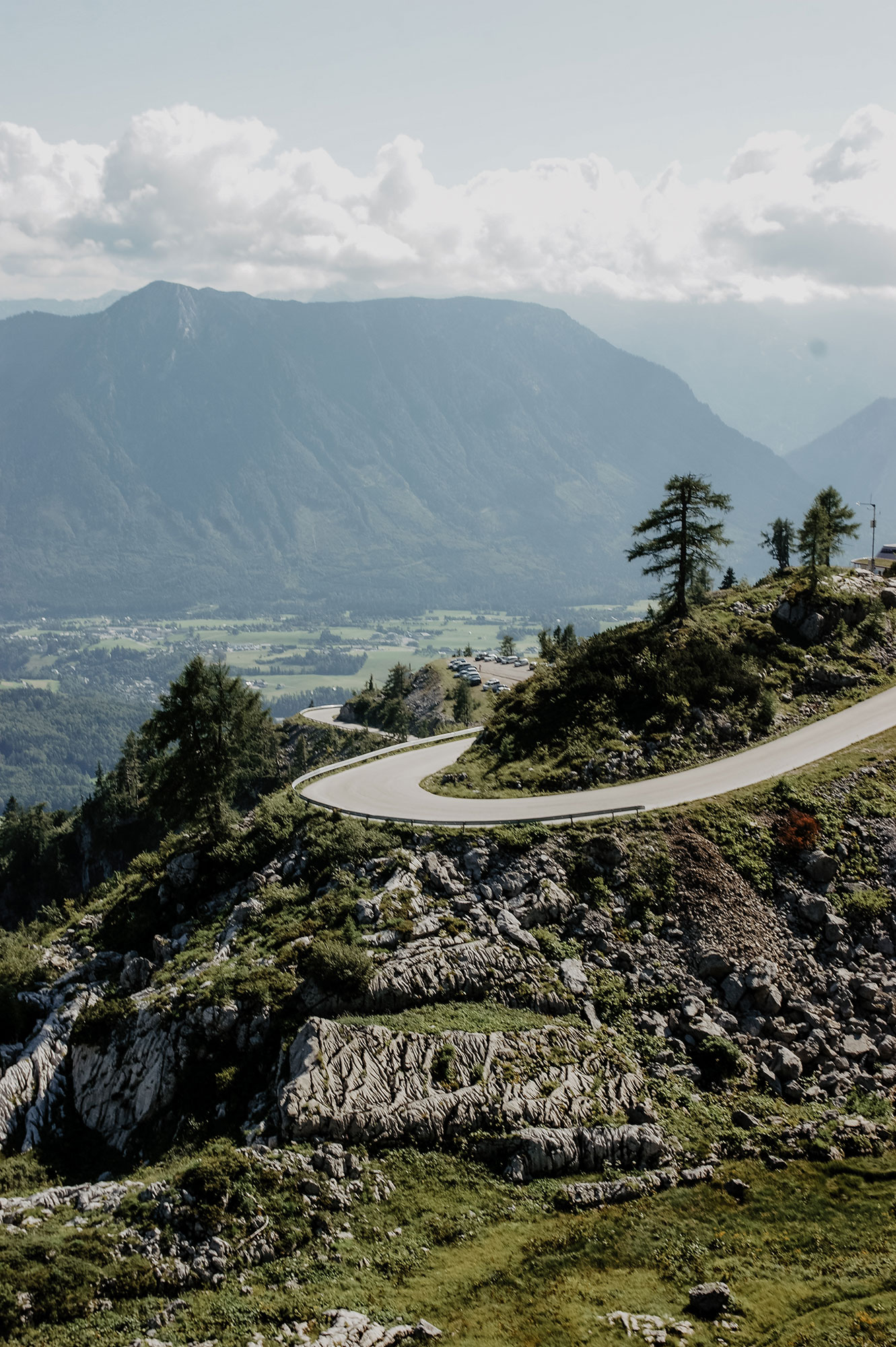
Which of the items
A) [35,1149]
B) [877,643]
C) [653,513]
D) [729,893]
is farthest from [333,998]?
[877,643]

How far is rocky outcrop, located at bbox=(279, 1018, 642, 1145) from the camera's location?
28594 millimetres

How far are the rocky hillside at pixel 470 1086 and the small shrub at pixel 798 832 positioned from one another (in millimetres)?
169

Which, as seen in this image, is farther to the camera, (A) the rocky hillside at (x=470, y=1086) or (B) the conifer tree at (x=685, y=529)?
(B) the conifer tree at (x=685, y=529)

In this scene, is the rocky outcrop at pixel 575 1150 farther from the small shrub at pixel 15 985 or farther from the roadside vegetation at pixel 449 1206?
the small shrub at pixel 15 985

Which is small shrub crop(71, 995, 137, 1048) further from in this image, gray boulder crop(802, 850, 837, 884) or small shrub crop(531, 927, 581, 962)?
gray boulder crop(802, 850, 837, 884)

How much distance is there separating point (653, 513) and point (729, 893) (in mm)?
29681

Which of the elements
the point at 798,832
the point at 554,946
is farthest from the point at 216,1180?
the point at 798,832

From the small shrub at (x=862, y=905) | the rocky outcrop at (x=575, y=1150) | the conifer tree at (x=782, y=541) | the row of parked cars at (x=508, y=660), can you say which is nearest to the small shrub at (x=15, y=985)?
the rocky outcrop at (x=575, y=1150)

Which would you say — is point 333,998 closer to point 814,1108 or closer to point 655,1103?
point 655,1103

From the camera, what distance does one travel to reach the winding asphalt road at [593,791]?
4455 cm

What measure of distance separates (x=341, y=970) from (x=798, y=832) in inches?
894

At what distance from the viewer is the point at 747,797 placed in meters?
44.7

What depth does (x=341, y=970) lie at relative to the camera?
32.8 m

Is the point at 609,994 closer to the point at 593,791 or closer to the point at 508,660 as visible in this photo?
the point at 593,791
